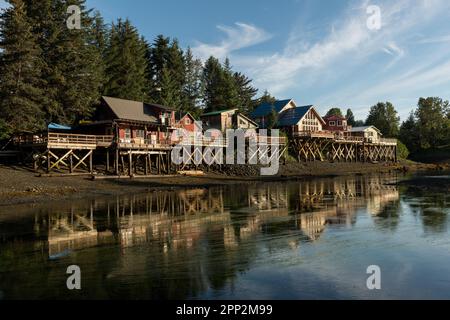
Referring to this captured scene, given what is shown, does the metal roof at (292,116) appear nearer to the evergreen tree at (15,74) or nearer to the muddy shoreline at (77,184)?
the muddy shoreline at (77,184)

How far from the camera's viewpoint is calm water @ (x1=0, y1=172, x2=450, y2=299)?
364 inches

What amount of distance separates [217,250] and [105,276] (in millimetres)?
3809

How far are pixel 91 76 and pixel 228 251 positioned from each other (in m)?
35.3

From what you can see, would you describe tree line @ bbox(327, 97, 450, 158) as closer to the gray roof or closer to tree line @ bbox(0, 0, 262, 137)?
tree line @ bbox(0, 0, 262, 137)

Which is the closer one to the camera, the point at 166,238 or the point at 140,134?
the point at 166,238

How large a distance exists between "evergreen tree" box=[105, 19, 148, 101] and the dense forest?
5.1 inches

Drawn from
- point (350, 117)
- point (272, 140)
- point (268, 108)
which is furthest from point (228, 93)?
point (350, 117)

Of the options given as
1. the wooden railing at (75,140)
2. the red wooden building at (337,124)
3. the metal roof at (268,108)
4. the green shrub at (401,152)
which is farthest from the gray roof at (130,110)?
the green shrub at (401,152)

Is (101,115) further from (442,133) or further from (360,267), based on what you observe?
(442,133)

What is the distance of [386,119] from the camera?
98.0m

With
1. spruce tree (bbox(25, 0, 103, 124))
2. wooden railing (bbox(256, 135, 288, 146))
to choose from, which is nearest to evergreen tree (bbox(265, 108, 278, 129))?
wooden railing (bbox(256, 135, 288, 146))

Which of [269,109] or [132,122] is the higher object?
[269,109]

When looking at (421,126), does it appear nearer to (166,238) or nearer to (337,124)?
(337,124)

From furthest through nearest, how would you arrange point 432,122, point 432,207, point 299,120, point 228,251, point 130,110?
point 432,122 < point 299,120 < point 130,110 < point 432,207 < point 228,251
